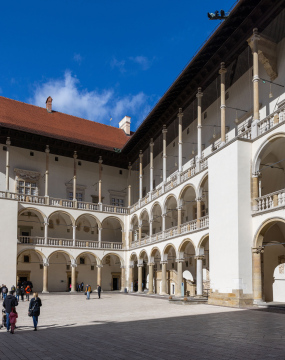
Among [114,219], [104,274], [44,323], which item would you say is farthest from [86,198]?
[44,323]

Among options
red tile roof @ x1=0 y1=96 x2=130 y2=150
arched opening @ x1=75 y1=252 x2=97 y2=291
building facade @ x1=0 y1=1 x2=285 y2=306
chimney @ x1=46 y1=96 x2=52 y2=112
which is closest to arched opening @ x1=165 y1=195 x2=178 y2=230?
building facade @ x1=0 y1=1 x2=285 y2=306

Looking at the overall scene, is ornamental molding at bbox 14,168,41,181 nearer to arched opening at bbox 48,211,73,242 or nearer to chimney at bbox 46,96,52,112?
arched opening at bbox 48,211,73,242

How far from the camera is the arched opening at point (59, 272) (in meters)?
33.4

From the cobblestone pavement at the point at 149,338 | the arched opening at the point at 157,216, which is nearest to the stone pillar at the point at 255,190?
the cobblestone pavement at the point at 149,338

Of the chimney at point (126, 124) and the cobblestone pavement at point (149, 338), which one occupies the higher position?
the chimney at point (126, 124)

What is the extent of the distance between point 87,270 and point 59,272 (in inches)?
95.8

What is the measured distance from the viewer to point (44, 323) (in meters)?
12.0

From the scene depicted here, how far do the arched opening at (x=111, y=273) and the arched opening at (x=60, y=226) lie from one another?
3.97 meters

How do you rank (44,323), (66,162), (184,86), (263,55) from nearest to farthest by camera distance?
1. (44,323)
2. (263,55)
3. (184,86)
4. (66,162)

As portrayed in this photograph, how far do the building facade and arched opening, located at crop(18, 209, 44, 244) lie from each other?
0.28 ft

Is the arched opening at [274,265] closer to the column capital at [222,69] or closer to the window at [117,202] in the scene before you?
the column capital at [222,69]

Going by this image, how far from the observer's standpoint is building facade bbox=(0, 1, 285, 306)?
17750 mm

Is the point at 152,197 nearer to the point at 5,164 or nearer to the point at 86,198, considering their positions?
the point at 86,198

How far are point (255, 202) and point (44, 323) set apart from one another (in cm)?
986
